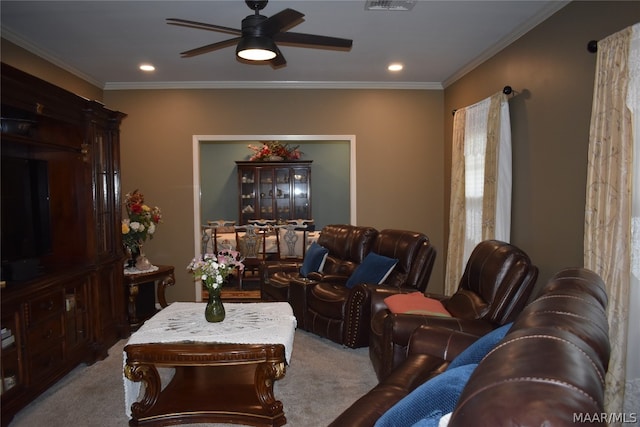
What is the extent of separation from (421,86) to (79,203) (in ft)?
13.4

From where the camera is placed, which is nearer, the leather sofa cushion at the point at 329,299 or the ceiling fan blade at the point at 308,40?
the ceiling fan blade at the point at 308,40

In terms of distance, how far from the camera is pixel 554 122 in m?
3.19

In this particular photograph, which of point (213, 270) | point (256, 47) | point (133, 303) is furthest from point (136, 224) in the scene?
point (256, 47)

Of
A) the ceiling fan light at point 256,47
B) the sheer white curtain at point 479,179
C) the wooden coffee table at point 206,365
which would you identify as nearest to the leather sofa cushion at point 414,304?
the wooden coffee table at point 206,365

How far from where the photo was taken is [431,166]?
5.50 m

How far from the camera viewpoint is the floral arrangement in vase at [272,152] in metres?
8.52

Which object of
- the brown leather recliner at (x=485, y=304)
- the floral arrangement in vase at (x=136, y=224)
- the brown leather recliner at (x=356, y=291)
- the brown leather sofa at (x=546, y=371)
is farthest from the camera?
the floral arrangement in vase at (x=136, y=224)

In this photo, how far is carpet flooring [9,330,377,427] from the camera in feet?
8.67

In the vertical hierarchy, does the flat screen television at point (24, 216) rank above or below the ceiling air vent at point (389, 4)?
below

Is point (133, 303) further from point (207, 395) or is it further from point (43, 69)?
point (43, 69)

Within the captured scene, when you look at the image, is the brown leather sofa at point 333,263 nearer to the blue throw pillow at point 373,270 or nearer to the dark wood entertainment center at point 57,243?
the blue throw pillow at point 373,270

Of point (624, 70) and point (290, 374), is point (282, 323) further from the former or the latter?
point (624, 70)

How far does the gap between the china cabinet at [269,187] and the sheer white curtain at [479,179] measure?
4.32 meters

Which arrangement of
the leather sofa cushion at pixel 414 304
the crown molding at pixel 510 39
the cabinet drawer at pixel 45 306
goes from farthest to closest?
the crown molding at pixel 510 39, the leather sofa cushion at pixel 414 304, the cabinet drawer at pixel 45 306
